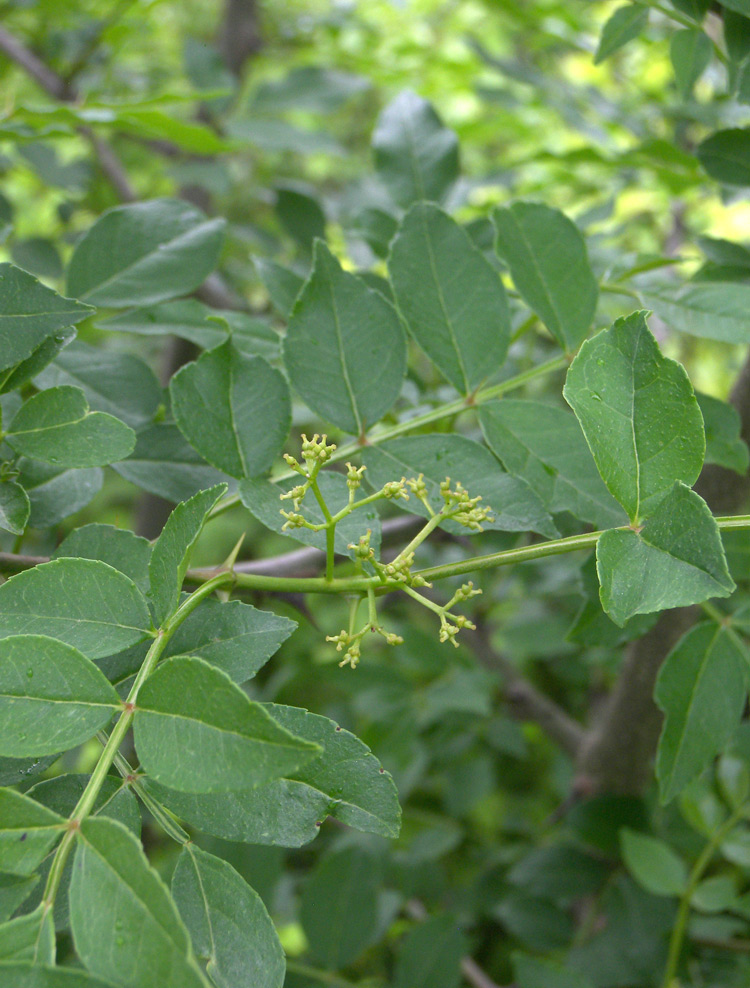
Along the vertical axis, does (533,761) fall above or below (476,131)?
below

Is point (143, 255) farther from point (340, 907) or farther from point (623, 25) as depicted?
point (340, 907)

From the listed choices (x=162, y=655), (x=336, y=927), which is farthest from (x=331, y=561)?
(x=336, y=927)

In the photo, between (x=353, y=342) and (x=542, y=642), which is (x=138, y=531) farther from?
(x=353, y=342)

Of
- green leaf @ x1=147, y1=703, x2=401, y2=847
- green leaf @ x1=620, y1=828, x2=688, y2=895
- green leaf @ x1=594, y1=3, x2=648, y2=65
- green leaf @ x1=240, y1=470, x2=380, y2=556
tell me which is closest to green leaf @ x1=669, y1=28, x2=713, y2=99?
green leaf @ x1=594, y1=3, x2=648, y2=65

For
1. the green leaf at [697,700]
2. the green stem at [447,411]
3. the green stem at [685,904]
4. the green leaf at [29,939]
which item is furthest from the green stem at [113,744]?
the green stem at [685,904]

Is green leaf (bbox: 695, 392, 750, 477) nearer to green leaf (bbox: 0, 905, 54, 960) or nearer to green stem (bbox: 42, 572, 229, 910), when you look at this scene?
green stem (bbox: 42, 572, 229, 910)

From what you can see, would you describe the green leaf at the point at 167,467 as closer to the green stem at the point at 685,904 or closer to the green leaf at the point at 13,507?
the green leaf at the point at 13,507

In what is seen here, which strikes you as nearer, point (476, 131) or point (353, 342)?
point (353, 342)

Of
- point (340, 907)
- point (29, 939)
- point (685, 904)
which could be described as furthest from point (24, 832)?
point (685, 904)
